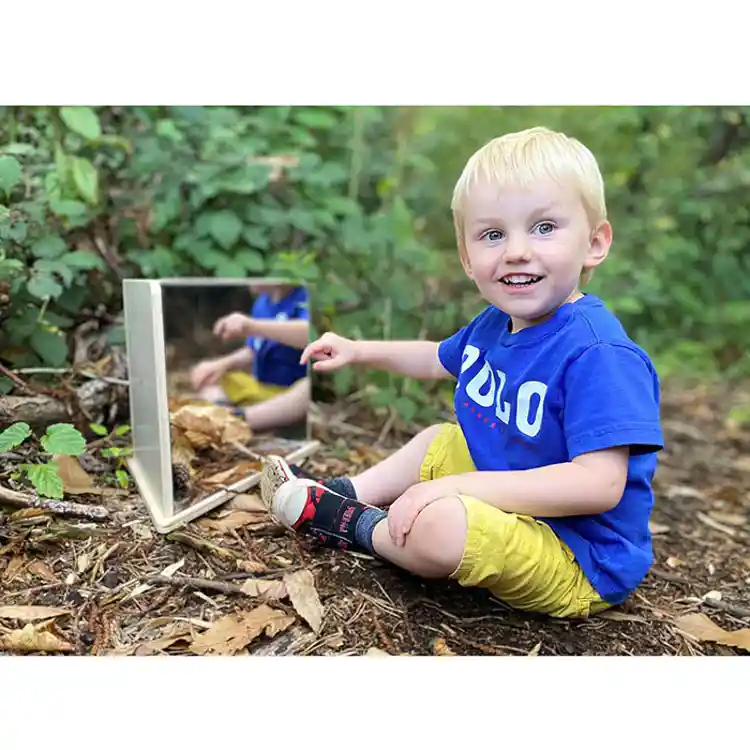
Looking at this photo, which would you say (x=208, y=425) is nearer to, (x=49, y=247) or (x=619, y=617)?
(x=49, y=247)

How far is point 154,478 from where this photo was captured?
3.94ft

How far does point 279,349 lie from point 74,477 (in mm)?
648

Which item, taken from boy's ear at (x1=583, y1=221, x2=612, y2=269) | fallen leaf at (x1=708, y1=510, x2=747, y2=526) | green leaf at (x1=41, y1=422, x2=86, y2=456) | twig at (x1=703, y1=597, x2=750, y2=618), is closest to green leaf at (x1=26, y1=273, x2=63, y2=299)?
green leaf at (x1=41, y1=422, x2=86, y2=456)

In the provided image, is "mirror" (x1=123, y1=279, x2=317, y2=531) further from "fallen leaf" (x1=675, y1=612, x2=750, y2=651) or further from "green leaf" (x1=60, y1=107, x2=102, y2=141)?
"fallen leaf" (x1=675, y1=612, x2=750, y2=651)

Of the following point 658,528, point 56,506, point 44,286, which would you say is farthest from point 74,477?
point 658,528

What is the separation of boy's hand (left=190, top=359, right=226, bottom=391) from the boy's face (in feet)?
3.25

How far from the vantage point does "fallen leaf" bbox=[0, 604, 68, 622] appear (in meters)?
1.01

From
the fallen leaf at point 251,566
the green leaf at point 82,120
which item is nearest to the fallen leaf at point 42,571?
the fallen leaf at point 251,566

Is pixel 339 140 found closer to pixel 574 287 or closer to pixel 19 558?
pixel 574 287

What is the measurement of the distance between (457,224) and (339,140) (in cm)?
111

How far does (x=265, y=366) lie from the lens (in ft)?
5.95

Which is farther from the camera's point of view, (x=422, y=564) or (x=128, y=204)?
(x=128, y=204)

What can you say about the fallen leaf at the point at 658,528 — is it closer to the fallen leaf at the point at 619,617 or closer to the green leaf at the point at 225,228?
Answer: the fallen leaf at the point at 619,617
